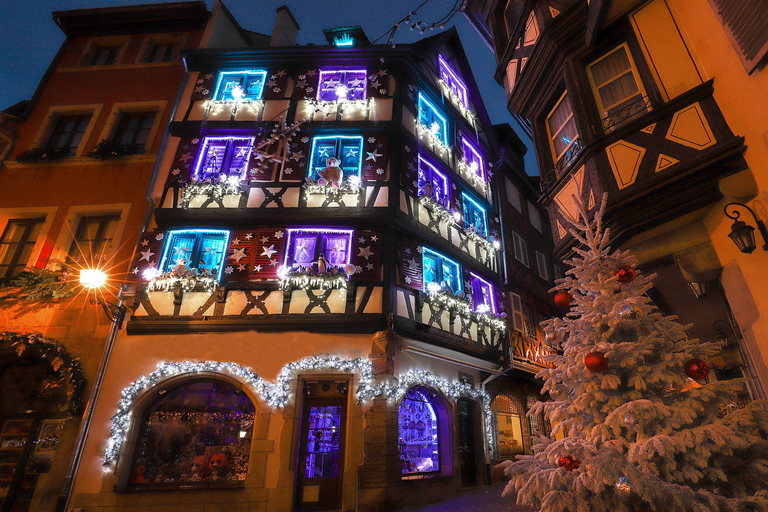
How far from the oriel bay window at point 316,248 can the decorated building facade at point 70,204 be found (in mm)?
4068

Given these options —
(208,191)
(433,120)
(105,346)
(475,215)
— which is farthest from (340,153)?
(105,346)

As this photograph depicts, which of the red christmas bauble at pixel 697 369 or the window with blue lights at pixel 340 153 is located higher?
the window with blue lights at pixel 340 153

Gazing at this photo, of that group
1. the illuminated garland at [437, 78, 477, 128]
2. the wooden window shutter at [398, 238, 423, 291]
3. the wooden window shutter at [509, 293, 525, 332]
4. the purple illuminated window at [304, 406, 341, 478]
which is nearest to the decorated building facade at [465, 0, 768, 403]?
the wooden window shutter at [398, 238, 423, 291]

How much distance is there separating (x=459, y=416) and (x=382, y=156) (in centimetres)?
727

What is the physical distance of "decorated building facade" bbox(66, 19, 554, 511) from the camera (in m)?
8.24

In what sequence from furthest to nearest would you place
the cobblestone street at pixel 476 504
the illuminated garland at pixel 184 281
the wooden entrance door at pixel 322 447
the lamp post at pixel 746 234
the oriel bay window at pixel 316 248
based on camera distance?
the oriel bay window at pixel 316 248 < the illuminated garland at pixel 184 281 < the wooden entrance door at pixel 322 447 < the cobblestone street at pixel 476 504 < the lamp post at pixel 746 234

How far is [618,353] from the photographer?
3902 millimetres

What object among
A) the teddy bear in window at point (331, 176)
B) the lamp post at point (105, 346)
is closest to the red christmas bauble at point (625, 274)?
the teddy bear in window at point (331, 176)

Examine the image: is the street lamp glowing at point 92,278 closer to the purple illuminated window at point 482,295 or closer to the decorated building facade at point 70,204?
the decorated building facade at point 70,204

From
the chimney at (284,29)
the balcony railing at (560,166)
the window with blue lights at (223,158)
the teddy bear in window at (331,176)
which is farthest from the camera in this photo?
the chimney at (284,29)

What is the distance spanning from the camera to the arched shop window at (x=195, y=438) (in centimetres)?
826

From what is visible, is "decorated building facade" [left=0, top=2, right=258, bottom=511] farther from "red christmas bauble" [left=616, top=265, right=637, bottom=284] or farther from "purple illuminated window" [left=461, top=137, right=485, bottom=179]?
"red christmas bauble" [left=616, top=265, right=637, bottom=284]

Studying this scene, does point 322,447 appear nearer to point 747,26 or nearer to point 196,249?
point 196,249

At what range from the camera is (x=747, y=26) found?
464 centimetres
